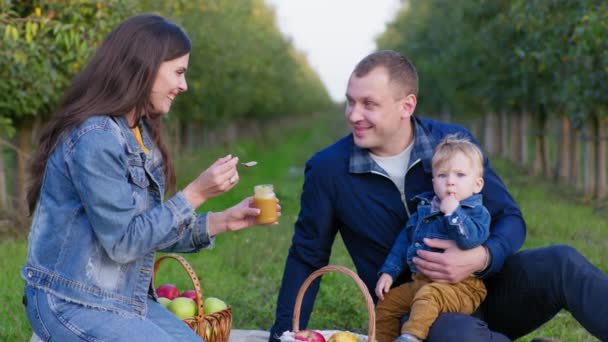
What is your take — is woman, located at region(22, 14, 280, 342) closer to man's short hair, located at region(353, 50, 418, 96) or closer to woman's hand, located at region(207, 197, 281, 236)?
woman's hand, located at region(207, 197, 281, 236)

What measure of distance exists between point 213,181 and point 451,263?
1126 mm

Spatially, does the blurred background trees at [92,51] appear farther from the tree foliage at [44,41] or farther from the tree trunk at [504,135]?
the tree trunk at [504,135]

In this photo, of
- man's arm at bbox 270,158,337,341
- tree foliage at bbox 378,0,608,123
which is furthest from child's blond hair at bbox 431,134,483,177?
tree foliage at bbox 378,0,608,123

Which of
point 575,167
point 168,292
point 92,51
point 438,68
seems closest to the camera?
point 168,292

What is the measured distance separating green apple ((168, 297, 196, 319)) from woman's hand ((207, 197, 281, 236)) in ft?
2.08

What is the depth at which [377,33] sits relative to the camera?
60.2 metres

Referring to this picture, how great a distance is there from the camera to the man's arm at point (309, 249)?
3.90 meters

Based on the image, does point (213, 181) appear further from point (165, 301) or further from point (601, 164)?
point (601, 164)

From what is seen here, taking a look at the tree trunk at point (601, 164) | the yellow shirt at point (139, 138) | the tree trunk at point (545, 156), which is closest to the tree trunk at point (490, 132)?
the tree trunk at point (545, 156)

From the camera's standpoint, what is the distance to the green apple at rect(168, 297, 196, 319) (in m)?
3.90

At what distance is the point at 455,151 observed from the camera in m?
3.61

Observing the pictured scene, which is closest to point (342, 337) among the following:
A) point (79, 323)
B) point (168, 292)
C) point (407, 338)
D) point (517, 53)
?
point (407, 338)

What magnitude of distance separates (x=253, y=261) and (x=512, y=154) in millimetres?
13707

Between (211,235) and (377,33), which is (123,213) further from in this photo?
(377,33)
